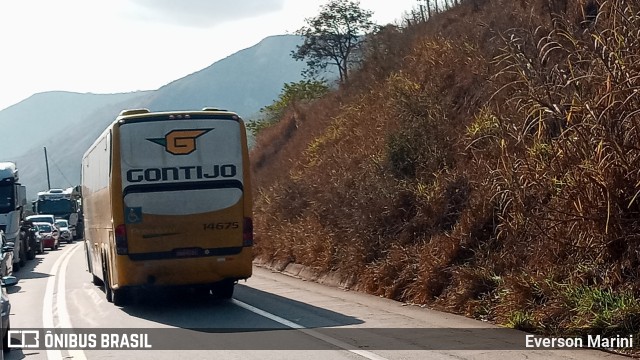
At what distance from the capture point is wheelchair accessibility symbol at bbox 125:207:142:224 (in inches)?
596

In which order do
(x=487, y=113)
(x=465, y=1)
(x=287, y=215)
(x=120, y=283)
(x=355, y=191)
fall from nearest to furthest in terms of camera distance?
(x=120, y=283) → (x=487, y=113) → (x=355, y=191) → (x=287, y=215) → (x=465, y=1)

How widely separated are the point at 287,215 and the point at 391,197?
7.86m

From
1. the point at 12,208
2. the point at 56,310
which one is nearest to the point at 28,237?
the point at 12,208

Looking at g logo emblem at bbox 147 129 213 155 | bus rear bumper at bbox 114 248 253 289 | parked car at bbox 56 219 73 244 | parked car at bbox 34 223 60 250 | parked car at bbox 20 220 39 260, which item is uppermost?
g logo emblem at bbox 147 129 213 155

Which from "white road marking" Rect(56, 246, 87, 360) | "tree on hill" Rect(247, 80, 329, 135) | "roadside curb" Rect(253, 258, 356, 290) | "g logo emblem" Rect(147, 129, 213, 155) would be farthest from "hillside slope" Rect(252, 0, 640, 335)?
"tree on hill" Rect(247, 80, 329, 135)

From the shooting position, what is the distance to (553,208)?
1288cm

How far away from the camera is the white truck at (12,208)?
29672 mm

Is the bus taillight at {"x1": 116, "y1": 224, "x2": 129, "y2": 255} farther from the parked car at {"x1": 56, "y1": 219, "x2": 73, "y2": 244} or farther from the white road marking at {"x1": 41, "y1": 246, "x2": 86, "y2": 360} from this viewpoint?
the parked car at {"x1": 56, "y1": 219, "x2": 73, "y2": 244}

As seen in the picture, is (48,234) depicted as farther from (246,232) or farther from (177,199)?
(246,232)

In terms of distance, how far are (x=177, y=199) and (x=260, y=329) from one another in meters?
3.61

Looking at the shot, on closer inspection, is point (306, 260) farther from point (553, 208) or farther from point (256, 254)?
point (553, 208)

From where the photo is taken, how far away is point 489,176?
15789 mm

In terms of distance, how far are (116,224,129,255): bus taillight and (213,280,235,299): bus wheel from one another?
93.0 inches

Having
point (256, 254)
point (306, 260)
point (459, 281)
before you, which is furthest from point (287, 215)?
point (459, 281)
